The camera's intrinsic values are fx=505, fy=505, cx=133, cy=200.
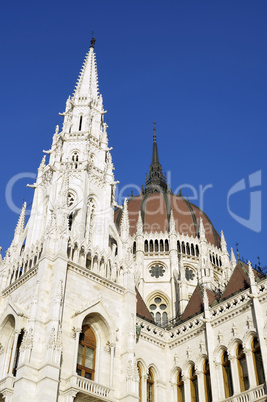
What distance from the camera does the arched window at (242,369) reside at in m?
22.8

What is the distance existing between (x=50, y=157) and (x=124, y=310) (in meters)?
12.1

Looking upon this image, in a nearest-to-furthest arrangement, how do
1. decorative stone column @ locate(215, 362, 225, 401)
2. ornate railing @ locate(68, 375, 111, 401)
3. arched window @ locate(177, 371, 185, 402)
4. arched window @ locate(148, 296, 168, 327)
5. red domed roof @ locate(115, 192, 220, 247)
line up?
ornate railing @ locate(68, 375, 111, 401), decorative stone column @ locate(215, 362, 225, 401), arched window @ locate(177, 371, 185, 402), arched window @ locate(148, 296, 168, 327), red domed roof @ locate(115, 192, 220, 247)

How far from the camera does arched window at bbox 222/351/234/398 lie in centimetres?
2344

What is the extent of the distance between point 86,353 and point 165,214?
2329cm

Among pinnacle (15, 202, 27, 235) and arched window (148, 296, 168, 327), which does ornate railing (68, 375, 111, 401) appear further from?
arched window (148, 296, 168, 327)

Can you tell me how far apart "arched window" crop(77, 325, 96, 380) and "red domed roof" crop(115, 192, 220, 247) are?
784 inches

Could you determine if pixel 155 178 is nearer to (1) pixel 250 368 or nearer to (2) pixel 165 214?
(2) pixel 165 214

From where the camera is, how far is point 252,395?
21672mm

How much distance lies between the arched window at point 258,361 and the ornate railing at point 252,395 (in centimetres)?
52

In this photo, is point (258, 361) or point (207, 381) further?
point (207, 381)

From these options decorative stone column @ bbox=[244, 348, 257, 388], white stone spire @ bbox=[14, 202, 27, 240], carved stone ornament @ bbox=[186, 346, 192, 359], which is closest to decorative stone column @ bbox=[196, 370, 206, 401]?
carved stone ornament @ bbox=[186, 346, 192, 359]

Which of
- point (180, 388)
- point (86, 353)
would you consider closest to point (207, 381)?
point (180, 388)

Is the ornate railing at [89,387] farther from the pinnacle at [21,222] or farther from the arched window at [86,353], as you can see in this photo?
the pinnacle at [21,222]

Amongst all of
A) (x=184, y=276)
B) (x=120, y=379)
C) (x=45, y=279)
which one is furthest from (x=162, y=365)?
(x=184, y=276)
